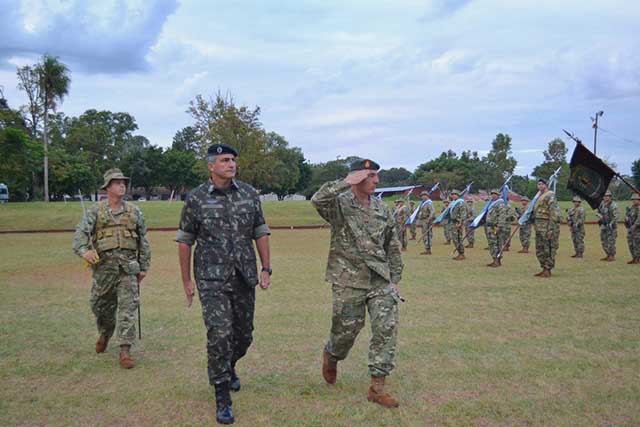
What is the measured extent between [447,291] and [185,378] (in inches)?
240

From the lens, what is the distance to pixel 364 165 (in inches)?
195

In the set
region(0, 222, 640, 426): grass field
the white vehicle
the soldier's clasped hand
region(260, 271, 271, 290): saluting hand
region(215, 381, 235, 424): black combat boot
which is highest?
the white vehicle

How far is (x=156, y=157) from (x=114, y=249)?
3004 inches

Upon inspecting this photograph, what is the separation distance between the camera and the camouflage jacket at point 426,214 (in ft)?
64.9

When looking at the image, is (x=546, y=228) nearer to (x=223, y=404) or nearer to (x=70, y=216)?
(x=223, y=404)

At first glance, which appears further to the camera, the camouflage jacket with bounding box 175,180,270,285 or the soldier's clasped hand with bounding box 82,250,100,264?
the soldier's clasped hand with bounding box 82,250,100,264

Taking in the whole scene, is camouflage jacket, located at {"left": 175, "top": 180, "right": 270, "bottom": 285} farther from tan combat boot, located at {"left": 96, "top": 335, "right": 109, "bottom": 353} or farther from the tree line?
the tree line

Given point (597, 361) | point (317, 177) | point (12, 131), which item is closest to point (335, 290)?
point (597, 361)

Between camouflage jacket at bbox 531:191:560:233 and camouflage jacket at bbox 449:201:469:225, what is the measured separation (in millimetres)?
4831

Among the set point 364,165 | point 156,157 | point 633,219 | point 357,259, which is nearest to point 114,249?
point 357,259

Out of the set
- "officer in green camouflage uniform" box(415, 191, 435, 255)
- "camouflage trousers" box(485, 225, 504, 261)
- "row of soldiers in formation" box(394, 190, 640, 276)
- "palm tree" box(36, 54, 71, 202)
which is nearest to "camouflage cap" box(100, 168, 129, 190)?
"row of soldiers in formation" box(394, 190, 640, 276)

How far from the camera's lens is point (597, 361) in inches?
230

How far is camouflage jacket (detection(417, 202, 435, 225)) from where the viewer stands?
1978 cm

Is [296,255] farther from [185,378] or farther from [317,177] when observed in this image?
[317,177]
